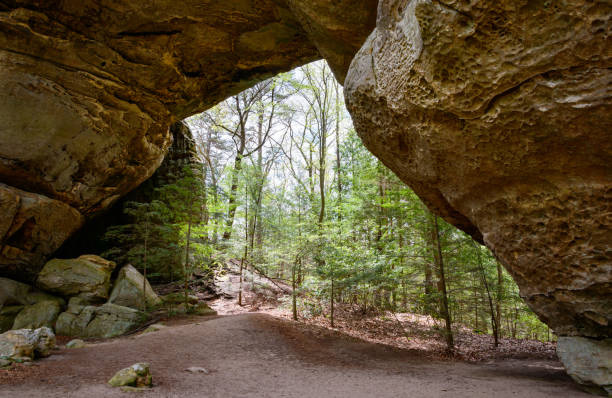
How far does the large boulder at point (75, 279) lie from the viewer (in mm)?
9133

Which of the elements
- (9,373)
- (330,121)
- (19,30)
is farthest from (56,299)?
(330,121)

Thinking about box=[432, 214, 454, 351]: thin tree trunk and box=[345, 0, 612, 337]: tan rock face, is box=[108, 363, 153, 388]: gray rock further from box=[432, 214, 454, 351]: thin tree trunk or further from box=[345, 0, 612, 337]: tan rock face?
box=[432, 214, 454, 351]: thin tree trunk

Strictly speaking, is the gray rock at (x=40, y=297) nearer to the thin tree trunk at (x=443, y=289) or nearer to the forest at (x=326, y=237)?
the forest at (x=326, y=237)

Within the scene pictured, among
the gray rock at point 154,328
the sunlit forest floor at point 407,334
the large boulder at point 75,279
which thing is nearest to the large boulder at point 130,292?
the large boulder at point 75,279

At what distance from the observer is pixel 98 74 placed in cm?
914

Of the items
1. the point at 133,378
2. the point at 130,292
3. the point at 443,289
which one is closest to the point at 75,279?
the point at 130,292

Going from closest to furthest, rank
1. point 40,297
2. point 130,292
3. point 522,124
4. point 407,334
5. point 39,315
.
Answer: point 522,124
point 39,315
point 407,334
point 40,297
point 130,292

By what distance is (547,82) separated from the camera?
3.47m

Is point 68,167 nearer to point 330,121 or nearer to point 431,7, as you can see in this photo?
point 431,7

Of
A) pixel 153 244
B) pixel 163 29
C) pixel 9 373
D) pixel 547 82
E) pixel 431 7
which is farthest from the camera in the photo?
pixel 153 244

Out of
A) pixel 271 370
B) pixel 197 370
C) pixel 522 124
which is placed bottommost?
pixel 271 370

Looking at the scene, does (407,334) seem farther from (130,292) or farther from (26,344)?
(130,292)

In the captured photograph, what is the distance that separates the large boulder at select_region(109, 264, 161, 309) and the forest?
2.46 feet

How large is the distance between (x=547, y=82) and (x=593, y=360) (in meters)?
3.67
